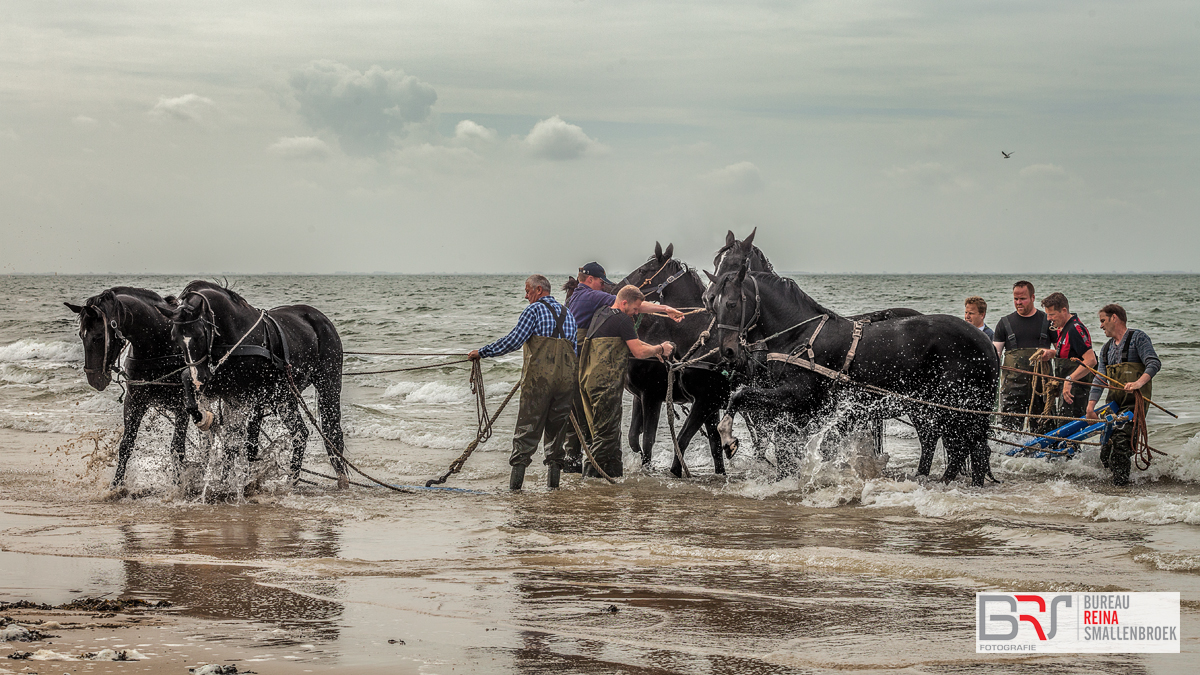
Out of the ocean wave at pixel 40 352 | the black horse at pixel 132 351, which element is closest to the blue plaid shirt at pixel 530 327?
the black horse at pixel 132 351

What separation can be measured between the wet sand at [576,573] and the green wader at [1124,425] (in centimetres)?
28

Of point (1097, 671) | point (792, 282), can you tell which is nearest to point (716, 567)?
point (1097, 671)

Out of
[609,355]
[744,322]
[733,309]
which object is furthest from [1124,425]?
[609,355]

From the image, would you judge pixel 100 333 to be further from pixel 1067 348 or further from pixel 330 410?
pixel 1067 348

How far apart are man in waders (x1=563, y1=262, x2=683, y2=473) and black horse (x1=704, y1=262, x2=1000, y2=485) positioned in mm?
613

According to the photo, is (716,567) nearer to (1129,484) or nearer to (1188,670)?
(1188,670)

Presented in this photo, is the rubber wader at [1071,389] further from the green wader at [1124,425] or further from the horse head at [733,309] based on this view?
the horse head at [733,309]

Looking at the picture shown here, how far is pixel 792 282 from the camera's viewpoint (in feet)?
30.5

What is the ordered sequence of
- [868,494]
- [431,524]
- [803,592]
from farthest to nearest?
[868,494]
[431,524]
[803,592]

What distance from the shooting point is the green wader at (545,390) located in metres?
8.59

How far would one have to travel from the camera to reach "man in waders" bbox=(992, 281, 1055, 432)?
10289 millimetres

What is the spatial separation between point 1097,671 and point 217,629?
3.70 m

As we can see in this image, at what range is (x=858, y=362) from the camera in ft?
29.6

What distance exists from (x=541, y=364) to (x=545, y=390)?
0.75ft
